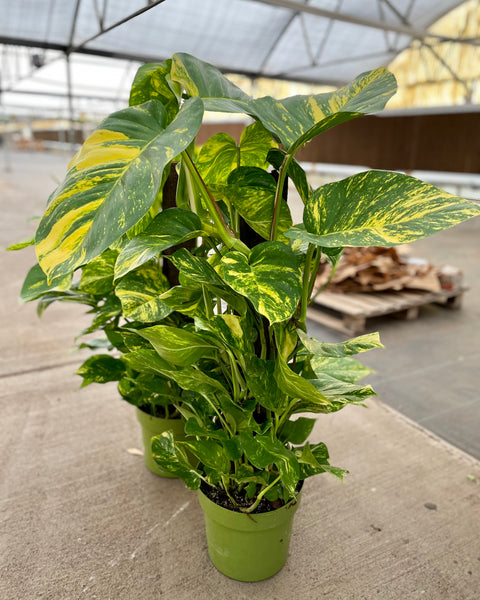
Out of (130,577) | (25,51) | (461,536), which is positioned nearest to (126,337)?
(130,577)

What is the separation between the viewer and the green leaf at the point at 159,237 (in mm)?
839

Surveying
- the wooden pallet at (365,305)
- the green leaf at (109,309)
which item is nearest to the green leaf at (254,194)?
the green leaf at (109,309)

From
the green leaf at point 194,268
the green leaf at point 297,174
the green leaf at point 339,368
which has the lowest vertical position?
the green leaf at point 339,368

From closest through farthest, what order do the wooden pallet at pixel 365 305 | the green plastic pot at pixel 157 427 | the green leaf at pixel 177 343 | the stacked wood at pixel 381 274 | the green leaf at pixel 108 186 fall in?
the green leaf at pixel 108 186
the green leaf at pixel 177 343
the green plastic pot at pixel 157 427
the wooden pallet at pixel 365 305
the stacked wood at pixel 381 274

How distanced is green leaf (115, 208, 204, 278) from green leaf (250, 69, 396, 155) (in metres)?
0.23

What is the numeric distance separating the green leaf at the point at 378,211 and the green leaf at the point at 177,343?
322mm

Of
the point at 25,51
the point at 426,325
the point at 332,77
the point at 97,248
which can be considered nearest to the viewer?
the point at 97,248

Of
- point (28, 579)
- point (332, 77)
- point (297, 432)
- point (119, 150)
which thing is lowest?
point (28, 579)

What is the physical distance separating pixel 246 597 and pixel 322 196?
3.12 feet

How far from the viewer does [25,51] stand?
9.09 metres

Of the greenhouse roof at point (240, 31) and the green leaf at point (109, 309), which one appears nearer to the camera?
the green leaf at point (109, 309)

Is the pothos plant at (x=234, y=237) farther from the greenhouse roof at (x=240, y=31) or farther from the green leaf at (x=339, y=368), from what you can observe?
the greenhouse roof at (x=240, y=31)

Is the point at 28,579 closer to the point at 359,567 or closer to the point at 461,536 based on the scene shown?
the point at 359,567

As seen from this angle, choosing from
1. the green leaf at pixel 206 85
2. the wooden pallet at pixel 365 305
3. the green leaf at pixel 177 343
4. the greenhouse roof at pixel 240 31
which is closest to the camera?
the green leaf at pixel 206 85
